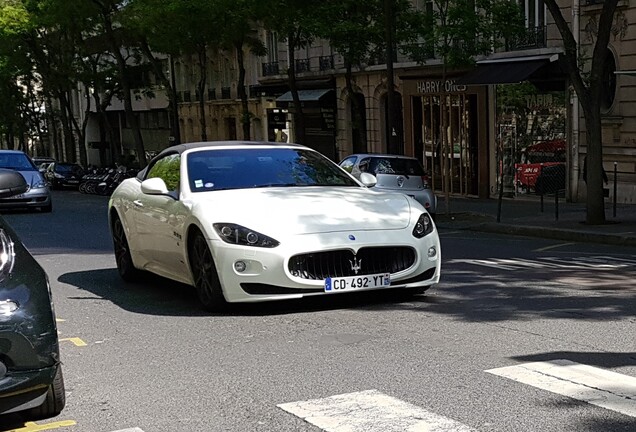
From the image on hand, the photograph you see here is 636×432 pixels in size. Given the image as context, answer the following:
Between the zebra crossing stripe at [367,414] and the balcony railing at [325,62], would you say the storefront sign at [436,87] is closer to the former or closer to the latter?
the balcony railing at [325,62]

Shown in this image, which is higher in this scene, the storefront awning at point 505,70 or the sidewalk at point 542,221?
the storefront awning at point 505,70

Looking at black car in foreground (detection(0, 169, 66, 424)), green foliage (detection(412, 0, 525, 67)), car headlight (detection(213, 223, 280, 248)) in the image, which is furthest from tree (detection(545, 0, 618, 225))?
black car in foreground (detection(0, 169, 66, 424))

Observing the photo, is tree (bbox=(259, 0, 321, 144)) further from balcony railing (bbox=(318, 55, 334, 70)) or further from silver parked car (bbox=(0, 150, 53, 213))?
silver parked car (bbox=(0, 150, 53, 213))

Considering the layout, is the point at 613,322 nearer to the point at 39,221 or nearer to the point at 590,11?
the point at 39,221

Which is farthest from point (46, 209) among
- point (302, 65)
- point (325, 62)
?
point (302, 65)

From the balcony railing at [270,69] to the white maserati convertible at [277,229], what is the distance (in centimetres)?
3651

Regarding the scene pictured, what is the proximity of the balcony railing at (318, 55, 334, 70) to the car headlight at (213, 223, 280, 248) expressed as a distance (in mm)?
32147

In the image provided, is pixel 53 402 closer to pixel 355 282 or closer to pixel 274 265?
pixel 274 265

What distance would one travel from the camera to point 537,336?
7.09 m

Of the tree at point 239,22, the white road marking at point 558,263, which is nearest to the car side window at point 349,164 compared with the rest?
the tree at point 239,22

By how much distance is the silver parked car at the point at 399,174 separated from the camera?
22000 mm

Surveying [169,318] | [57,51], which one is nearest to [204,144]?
[169,318]

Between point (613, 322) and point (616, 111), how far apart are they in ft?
59.4

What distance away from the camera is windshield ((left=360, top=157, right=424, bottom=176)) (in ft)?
72.9
